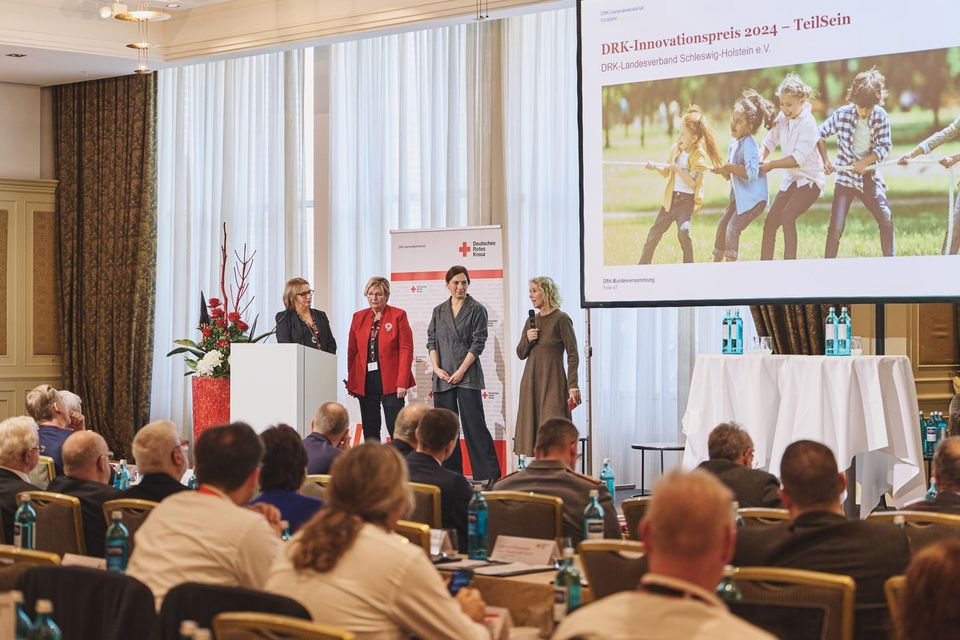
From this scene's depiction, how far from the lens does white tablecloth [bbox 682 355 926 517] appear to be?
247 inches

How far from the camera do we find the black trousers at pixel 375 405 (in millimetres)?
8633

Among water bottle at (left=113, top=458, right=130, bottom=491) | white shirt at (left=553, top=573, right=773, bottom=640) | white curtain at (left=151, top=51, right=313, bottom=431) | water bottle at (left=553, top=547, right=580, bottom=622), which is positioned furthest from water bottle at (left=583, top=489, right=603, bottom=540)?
white curtain at (left=151, top=51, right=313, bottom=431)

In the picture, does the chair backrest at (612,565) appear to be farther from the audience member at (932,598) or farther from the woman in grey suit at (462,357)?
the woman in grey suit at (462,357)

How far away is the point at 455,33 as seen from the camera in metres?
10.1

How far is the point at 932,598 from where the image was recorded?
173 centimetres

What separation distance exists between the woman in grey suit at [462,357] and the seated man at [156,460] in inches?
174

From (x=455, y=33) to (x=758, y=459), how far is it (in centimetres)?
503

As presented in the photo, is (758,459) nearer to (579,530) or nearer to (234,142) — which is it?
(579,530)

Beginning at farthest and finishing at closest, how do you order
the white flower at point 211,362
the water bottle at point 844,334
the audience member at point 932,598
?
the white flower at point 211,362
the water bottle at point 844,334
the audience member at point 932,598

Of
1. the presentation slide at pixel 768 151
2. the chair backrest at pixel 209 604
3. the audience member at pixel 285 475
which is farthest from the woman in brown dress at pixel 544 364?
the chair backrest at pixel 209 604

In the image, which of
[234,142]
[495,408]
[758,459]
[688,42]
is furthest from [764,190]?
[234,142]

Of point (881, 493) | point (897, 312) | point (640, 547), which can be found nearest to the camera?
point (640, 547)

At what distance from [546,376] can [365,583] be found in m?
5.53

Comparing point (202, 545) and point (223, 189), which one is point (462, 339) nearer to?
point (223, 189)
